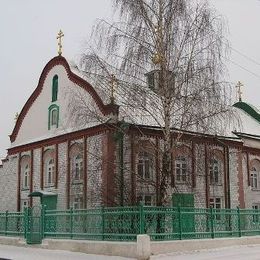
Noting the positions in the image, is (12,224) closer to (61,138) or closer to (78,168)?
(78,168)

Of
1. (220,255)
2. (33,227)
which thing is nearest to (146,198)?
(33,227)

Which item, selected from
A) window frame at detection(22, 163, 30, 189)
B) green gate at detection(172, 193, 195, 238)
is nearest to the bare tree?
green gate at detection(172, 193, 195, 238)

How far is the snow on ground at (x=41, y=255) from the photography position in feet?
52.3

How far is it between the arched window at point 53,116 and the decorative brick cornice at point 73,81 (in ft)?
6.13

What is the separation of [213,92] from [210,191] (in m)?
9.33

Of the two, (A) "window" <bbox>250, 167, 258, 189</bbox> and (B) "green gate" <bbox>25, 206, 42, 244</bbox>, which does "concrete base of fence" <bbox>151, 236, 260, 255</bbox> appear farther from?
(A) "window" <bbox>250, 167, 258, 189</bbox>

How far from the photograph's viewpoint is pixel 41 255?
1719 cm

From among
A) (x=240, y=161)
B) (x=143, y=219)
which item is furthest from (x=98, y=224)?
(x=240, y=161)

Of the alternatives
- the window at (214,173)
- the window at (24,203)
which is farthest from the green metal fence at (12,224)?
the window at (214,173)

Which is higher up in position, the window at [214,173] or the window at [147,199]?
the window at [214,173]

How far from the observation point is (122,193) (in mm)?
21938

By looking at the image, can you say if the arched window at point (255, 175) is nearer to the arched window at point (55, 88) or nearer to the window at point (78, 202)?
the window at point (78, 202)

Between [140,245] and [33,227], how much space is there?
7112mm

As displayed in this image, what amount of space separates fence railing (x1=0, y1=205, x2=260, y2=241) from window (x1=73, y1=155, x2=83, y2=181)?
13.6 feet
